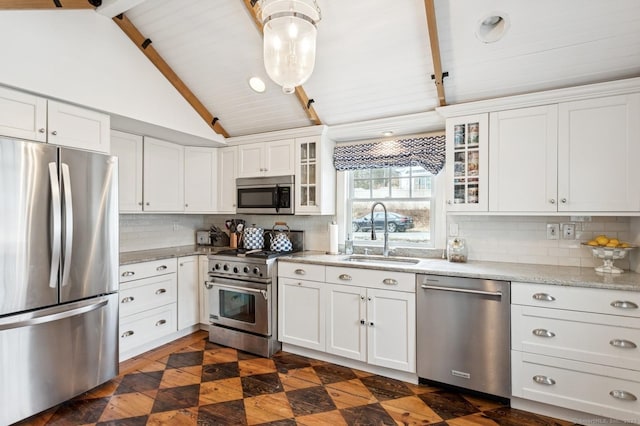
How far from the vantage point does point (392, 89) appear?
109 inches

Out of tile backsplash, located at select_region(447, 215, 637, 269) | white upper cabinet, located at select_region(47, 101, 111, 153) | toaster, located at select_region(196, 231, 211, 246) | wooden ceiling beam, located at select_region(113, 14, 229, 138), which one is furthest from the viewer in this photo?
toaster, located at select_region(196, 231, 211, 246)

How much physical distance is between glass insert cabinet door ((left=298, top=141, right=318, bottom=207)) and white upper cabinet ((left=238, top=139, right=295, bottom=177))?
0.37 ft

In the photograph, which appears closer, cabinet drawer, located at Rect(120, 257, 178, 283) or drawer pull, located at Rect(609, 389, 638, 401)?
drawer pull, located at Rect(609, 389, 638, 401)

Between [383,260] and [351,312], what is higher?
[383,260]

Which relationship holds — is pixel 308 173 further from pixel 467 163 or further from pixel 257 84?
pixel 467 163

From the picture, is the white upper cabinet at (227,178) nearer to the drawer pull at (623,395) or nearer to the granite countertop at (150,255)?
the granite countertop at (150,255)

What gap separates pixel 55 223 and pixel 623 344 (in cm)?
366

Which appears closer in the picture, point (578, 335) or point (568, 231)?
point (578, 335)

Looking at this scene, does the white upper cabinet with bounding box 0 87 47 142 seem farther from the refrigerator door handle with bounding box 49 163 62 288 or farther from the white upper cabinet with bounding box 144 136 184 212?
the white upper cabinet with bounding box 144 136 184 212

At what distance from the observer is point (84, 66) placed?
2465mm

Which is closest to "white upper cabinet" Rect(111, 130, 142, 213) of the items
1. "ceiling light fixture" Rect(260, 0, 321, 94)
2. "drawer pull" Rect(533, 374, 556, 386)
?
"ceiling light fixture" Rect(260, 0, 321, 94)

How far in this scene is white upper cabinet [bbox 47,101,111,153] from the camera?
2.28 meters

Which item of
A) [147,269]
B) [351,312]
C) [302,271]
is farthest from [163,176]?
[351,312]

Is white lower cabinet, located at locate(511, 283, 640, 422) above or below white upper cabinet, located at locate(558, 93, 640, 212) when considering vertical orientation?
below
